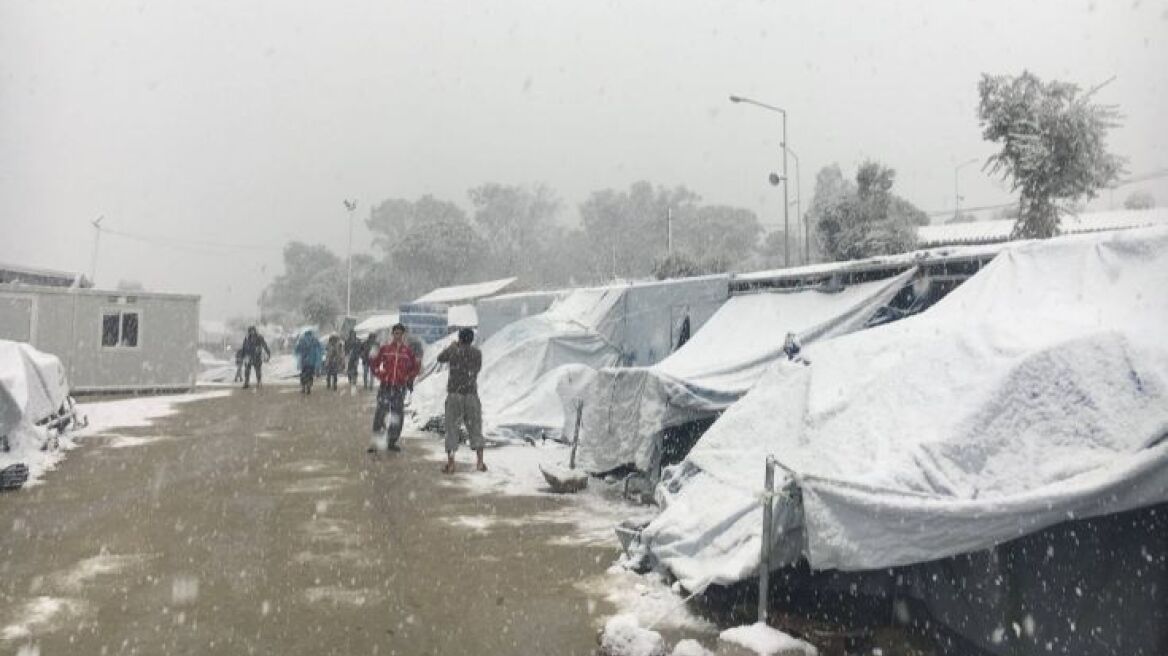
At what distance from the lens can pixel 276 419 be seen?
1464 cm

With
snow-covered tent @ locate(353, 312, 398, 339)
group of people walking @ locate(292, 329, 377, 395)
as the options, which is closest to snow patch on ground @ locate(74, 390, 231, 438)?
group of people walking @ locate(292, 329, 377, 395)

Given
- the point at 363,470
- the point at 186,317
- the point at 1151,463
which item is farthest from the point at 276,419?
the point at 1151,463

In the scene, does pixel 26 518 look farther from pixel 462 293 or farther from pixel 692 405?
pixel 462 293

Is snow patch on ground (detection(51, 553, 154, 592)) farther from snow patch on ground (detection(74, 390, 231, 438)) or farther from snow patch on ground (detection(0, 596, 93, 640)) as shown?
snow patch on ground (detection(74, 390, 231, 438))

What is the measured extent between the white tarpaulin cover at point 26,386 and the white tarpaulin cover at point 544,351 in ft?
18.2

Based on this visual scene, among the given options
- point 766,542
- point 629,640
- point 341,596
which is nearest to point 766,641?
point 766,542

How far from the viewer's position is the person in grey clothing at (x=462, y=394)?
9219 mm

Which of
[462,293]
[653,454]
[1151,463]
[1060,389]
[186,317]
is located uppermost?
[462,293]

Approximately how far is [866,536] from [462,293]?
115 ft

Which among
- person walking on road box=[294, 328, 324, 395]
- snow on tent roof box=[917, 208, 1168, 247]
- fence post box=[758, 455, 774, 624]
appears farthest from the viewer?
snow on tent roof box=[917, 208, 1168, 247]

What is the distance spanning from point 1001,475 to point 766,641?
A: 4.76 ft

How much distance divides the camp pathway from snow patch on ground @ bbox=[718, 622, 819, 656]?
0.78 metres

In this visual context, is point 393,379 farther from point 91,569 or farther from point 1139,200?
point 1139,200

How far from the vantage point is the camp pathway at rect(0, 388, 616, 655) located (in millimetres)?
4133
